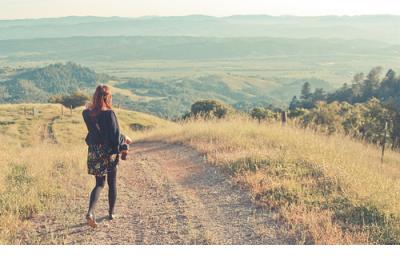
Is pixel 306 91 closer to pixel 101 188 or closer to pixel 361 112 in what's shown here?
pixel 361 112

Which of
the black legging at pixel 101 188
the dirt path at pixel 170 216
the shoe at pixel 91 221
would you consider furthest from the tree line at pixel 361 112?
the shoe at pixel 91 221

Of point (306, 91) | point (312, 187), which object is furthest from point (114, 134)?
point (306, 91)

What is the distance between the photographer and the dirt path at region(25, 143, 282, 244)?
20.3 ft

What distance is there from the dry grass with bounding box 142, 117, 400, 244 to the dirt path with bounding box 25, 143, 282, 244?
1.26ft

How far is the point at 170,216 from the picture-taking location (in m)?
7.03

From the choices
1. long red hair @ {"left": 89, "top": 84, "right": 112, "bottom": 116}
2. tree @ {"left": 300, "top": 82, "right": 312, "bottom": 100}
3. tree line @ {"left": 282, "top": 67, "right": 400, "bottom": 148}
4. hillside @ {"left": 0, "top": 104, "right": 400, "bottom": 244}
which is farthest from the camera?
tree @ {"left": 300, "top": 82, "right": 312, "bottom": 100}

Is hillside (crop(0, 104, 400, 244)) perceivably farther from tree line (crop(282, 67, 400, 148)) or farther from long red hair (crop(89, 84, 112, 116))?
tree line (crop(282, 67, 400, 148))

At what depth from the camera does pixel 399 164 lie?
50.5ft

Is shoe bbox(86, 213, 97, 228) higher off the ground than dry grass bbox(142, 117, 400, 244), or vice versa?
dry grass bbox(142, 117, 400, 244)

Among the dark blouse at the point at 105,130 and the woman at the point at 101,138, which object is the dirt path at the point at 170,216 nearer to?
the woman at the point at 101,138

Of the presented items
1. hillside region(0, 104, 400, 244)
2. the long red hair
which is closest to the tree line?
hillside region(0, 104, 400, 244)

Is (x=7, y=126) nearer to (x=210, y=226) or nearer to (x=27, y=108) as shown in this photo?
(x=27, y=108)

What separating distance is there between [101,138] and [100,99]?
593 millimetres
